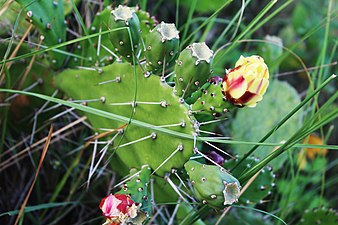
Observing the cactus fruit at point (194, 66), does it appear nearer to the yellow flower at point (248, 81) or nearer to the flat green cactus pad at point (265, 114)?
the yellow flower at point (248, 81)

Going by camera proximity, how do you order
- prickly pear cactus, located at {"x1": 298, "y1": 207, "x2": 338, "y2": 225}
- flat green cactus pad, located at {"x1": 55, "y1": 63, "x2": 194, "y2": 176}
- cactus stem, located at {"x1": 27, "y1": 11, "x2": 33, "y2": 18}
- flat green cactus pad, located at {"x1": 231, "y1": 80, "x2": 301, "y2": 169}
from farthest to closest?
flat green cactus pad, located at {"x1": 231, "y1": 80, "x2": 301, "y2": 169}, prickly pear cactus, located at {"x1": 298, "y1": 207, "x2": 338, "y2": 225}, cactus stem, located at {"x1": 27, "y1": 11, "x2": 33, "y2": 18}, flat green cactus pad, located at {"x1": 55, "y1": 63, "x2": 194, "y2": 176}

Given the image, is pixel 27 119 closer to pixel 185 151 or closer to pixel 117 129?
pixel 117 129

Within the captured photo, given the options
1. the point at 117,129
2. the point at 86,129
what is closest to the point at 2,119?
the point at 86,129

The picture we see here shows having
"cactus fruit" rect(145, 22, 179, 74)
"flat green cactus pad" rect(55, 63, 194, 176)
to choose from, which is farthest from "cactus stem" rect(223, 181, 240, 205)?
"cactus fruit" rect(145, 22, 179, 74)

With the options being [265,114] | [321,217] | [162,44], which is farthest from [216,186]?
[265,114]

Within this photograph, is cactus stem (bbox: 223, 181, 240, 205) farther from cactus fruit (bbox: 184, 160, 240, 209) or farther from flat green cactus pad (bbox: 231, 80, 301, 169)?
flat green cactus pad (bbox: 231, 80, 301, 169)

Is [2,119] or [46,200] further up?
[2,119]
